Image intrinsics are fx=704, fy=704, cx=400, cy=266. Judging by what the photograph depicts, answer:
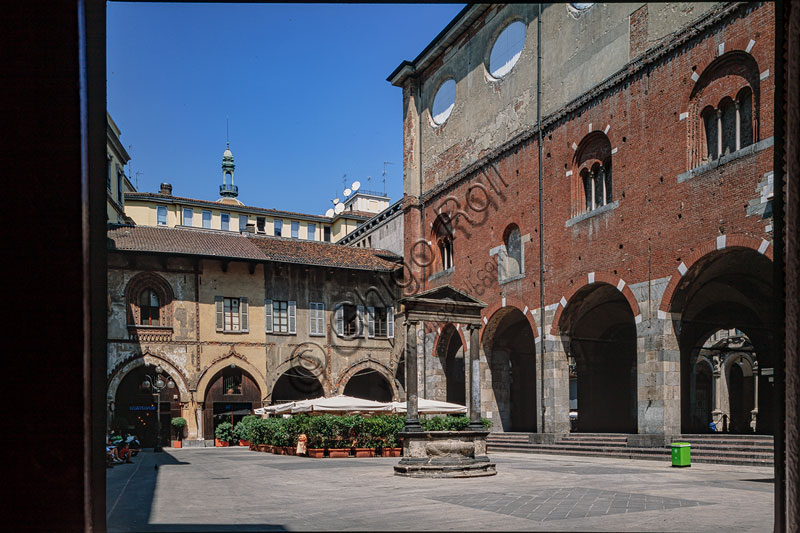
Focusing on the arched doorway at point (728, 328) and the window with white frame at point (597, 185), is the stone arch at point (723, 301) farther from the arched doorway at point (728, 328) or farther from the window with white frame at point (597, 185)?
the window with white frame at point (597, 185)

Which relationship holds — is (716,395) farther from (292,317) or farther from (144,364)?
(144,364)

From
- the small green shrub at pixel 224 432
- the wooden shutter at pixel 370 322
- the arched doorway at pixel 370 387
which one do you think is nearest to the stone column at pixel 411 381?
the small green shrub at pixel 224 432

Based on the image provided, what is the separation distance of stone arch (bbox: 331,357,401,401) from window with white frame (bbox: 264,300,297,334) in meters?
3.19

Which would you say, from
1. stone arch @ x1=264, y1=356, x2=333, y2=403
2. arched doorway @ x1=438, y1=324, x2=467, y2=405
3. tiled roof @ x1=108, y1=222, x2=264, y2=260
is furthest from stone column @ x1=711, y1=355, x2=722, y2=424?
tiled roof @ x1=108, y1=222, x2=264, y2=260

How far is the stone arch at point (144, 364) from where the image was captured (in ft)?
94.4

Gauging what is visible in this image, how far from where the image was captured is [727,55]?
54.7ft

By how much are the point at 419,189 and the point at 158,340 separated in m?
13.0

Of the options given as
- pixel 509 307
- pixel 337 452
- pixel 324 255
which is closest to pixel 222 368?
pixel 324 255

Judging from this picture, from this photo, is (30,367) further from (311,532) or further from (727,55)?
(727,55)

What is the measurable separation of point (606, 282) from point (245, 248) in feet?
59.7

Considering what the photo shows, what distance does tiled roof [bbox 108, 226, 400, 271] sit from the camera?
30672mm

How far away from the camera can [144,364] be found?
29.5m

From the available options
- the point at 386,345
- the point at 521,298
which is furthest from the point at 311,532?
the point at 386,345

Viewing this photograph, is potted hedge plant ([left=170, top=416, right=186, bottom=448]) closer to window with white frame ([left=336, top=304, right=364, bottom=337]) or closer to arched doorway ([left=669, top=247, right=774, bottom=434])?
window with white frame ([left=336, top=304, right=364, bottom=337])
